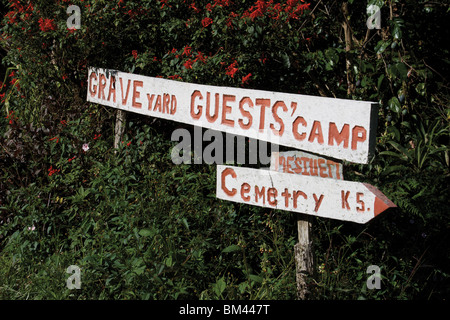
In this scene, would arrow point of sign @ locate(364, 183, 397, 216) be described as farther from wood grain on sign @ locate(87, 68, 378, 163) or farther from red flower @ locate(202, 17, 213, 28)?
red flower @ locate(202, 17, 213, 28)

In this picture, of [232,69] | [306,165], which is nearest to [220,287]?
[306,165]

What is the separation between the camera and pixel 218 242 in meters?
3.55

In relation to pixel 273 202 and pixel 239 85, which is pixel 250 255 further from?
pixel 239 85

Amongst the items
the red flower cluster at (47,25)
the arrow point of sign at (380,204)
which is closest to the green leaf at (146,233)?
the arrow point of sign at (380,204)

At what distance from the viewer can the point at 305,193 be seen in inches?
114

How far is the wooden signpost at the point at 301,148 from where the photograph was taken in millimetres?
2701

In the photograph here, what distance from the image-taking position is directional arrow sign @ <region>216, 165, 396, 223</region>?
8.73ft

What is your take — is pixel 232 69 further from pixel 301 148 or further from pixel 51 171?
pixel 51 171

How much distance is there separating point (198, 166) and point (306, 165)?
1.51 m

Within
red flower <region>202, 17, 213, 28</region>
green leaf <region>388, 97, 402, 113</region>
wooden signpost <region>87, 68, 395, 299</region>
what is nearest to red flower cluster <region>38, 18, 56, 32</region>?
red flower <region>202, 17, 213, 28</region>

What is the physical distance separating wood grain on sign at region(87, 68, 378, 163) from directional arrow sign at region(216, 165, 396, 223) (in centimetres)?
17

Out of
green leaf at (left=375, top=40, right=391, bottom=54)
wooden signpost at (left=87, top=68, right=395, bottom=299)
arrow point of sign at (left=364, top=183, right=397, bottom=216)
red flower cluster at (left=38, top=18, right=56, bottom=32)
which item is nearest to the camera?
arrow point of sign at (left=364, top=183, right=397, bottom=216)

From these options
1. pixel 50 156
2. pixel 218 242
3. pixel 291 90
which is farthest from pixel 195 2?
pixel 218 242

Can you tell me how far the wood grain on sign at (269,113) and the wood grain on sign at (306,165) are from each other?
0.27ft
